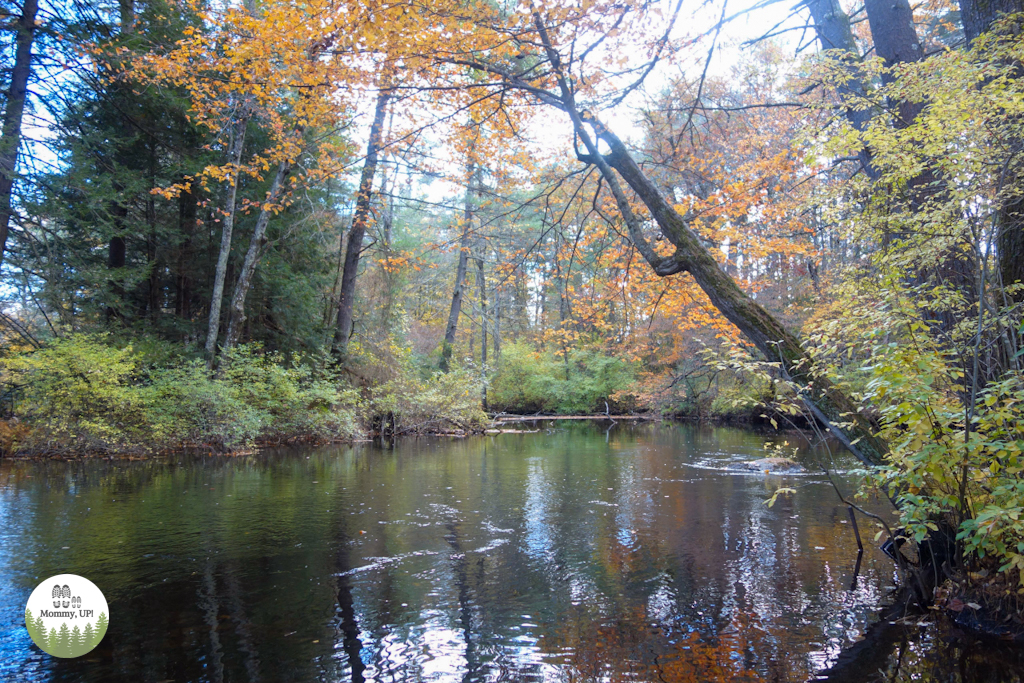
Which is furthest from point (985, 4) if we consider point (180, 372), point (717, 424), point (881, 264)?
point (717, 424)

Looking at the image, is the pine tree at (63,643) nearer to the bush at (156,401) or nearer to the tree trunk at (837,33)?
the tree trunk at (837,33)

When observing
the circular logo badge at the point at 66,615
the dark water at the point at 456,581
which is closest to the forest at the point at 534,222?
the dark water at the point at 456,581

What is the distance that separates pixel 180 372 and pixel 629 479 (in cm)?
953

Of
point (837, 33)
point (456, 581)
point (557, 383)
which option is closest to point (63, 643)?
point (456, 581)

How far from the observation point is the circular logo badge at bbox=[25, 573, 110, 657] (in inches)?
147

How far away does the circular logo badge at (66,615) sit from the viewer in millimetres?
3723

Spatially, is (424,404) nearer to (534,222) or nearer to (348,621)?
(534,222)

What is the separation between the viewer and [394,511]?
7.44 m

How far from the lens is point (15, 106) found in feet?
37.0

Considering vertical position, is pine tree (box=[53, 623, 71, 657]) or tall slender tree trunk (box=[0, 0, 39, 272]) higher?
tall slender tree trunk (box=[0, 0, 39, 272])

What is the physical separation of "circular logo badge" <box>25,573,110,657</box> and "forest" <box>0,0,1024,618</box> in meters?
4.03

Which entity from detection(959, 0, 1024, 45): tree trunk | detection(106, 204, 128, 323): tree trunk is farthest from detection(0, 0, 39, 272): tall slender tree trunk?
detection(959, 0, 1024, 45): tree trunk

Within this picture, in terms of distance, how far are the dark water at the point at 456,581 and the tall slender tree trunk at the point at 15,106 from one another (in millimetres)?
5198

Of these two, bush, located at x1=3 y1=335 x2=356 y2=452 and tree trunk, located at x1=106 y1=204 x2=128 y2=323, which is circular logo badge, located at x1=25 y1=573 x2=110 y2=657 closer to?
bush, located at x1=3 y1=335 x2=356 y2=452
